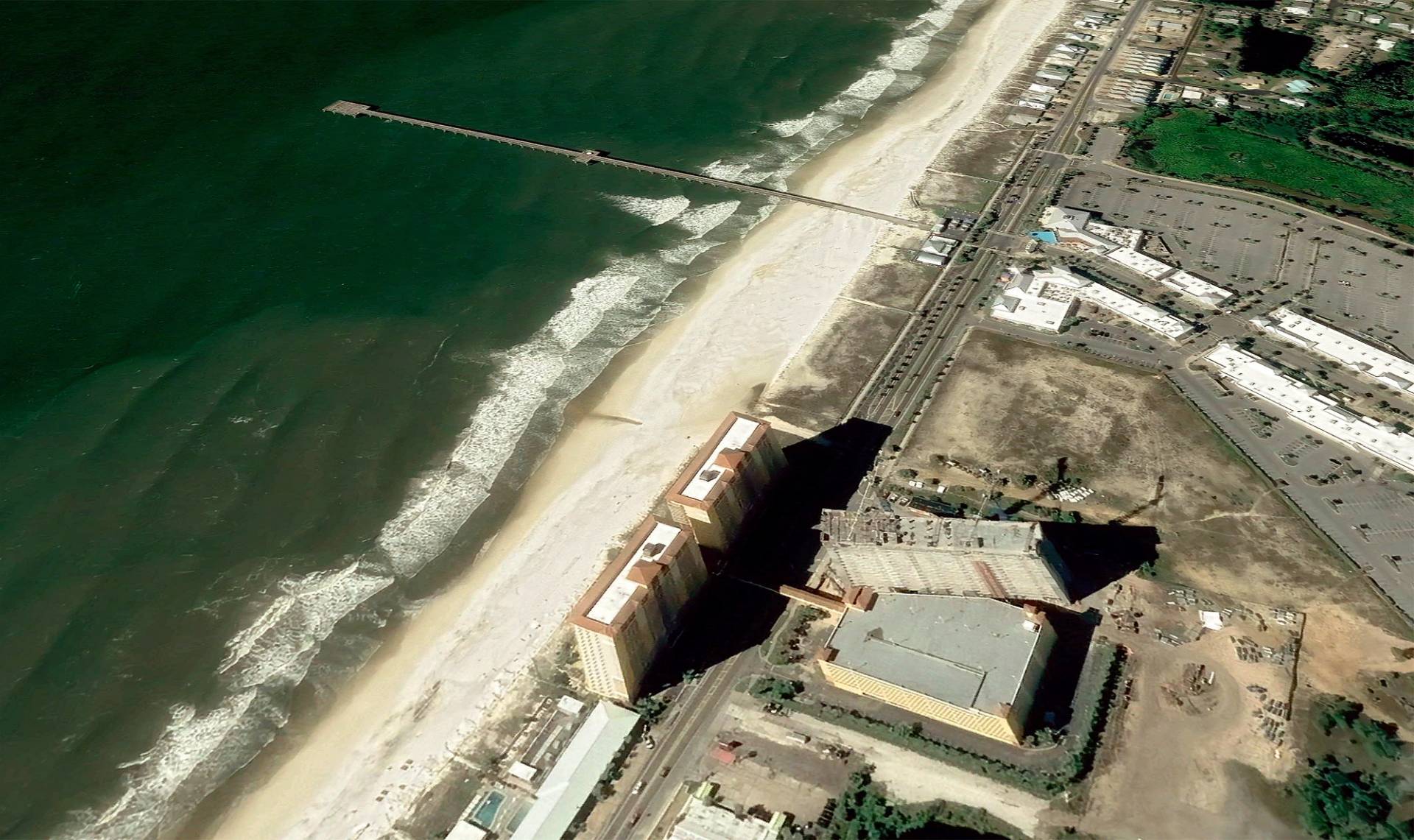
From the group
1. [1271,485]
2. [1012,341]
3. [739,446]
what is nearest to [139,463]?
[739,446]

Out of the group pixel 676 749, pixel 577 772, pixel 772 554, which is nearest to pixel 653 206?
pixel 772 554

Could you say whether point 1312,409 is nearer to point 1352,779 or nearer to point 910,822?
point 1352,779

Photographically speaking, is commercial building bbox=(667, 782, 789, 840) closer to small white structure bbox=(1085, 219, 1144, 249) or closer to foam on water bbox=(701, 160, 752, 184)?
small white structure bbox=(1085, 219, 1144, 249)

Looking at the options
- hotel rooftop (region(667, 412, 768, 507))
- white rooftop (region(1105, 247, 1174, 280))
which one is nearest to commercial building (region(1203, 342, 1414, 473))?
white rooftop (region(1105, 247, 1174, 280))

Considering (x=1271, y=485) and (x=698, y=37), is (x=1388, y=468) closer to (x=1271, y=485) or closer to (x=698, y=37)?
(x=1271, y=485)

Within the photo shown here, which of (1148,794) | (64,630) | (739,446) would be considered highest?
(739,446)

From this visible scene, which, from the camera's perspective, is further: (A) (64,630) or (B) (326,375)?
(B) (326,375)

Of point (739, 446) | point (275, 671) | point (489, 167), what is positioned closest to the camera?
point (275, 671)
